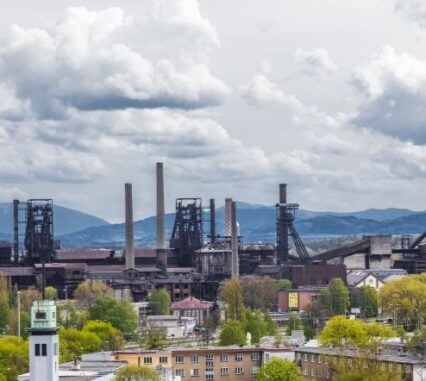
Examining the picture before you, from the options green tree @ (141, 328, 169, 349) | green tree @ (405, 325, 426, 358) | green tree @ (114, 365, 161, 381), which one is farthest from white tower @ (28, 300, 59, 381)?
green tree @ (141, 328, 169, 349)

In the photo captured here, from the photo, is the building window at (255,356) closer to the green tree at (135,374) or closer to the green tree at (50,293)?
the green tree at (135,374)

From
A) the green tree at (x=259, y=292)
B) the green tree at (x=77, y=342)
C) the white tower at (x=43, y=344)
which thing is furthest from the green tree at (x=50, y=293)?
the white tower at (x=43, y=344)

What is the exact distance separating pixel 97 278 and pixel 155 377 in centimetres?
11208

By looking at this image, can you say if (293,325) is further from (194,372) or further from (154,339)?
(194,372)

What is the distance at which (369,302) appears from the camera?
161 meters

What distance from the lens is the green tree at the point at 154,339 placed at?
4357 inches

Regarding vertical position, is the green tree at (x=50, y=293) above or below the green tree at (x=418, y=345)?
above

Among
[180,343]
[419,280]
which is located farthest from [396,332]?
[419,280]

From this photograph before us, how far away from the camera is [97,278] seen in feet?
625

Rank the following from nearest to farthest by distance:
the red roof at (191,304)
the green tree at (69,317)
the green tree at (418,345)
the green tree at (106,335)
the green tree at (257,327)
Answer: the green tree at (418,345)
the green tree at (106,335)
the green tree at (257,327)
the green tree at (69,317)
the red roof at (191,304)

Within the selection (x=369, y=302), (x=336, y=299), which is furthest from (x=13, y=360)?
(x=369, y=302)

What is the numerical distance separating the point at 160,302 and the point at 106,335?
53.8m

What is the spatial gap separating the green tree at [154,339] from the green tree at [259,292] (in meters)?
33.9

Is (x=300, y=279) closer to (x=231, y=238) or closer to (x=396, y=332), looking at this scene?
(x=231, y=238)
